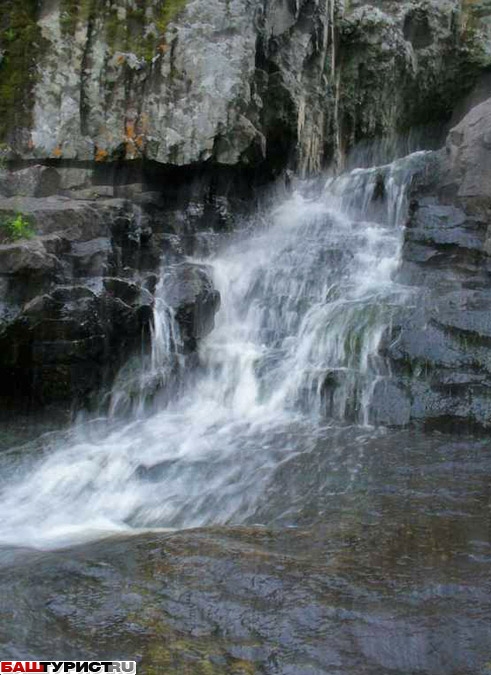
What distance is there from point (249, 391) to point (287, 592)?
522 centimetres

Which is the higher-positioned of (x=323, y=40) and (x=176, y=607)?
(x=323, y=40)

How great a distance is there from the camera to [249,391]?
10.0 m

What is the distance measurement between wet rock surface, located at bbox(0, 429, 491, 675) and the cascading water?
974 millimetres

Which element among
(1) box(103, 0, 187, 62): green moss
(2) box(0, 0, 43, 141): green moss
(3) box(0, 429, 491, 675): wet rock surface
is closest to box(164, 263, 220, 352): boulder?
(2) box(0, 0, 43, 141): green moss

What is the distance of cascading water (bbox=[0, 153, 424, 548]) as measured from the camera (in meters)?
7.38

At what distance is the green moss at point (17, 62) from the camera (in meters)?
11.5

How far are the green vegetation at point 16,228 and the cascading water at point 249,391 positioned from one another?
7.28 feet

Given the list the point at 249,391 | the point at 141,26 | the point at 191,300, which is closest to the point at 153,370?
the point at 191,300

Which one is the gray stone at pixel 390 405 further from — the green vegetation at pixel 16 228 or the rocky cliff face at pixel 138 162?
the green vegetation at pixel 16 228

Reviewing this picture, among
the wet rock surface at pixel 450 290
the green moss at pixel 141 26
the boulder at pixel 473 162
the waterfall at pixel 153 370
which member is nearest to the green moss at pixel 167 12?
the green moss at pixel 141 26

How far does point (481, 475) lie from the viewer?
7.21 meters

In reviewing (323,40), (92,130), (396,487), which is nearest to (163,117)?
(92,130)

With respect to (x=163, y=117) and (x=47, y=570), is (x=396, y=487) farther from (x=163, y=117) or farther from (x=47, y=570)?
(x=163, y=117)

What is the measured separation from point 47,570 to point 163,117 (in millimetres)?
8631
